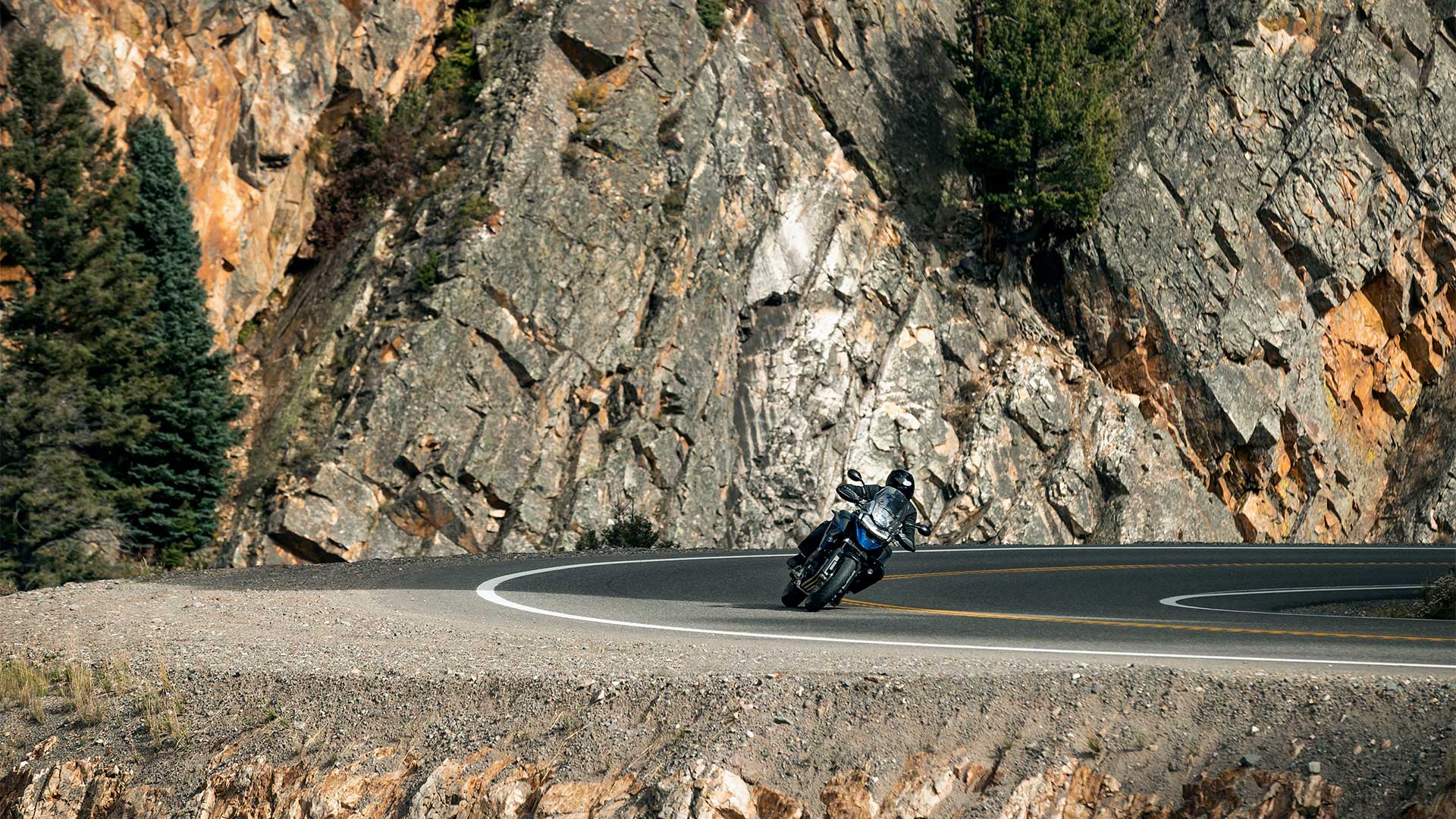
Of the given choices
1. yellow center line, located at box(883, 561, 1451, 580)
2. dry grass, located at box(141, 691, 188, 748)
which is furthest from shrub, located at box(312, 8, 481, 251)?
dry grass, located at box(141, 691, 188, 748)

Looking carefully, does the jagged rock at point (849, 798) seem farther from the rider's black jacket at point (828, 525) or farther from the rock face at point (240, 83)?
the rock face at point (240, 83)

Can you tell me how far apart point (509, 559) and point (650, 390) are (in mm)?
11921

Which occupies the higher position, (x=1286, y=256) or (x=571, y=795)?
(x=1286, y=256)

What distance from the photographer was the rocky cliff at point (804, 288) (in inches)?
1079

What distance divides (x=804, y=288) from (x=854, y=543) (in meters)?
20.8

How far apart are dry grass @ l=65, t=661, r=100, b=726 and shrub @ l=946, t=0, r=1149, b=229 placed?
28.8 metres

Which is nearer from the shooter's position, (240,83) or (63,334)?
(63,334)

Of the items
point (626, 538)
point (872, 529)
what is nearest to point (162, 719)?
point (872, 529)

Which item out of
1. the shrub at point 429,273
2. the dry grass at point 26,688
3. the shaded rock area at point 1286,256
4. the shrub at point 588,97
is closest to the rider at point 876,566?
the dry grass at point 26,688

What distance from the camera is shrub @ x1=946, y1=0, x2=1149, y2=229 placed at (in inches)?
1328

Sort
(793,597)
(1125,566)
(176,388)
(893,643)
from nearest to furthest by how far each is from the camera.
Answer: (893,643) < (793,597) < (1125,566) < (176,388)

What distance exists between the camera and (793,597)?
12.4 metres

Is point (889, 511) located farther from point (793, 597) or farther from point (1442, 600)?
point (1442, 600)

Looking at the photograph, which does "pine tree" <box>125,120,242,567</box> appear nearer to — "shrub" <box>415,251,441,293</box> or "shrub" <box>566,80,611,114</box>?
"shrub" <box>415,251,441,293</box>
